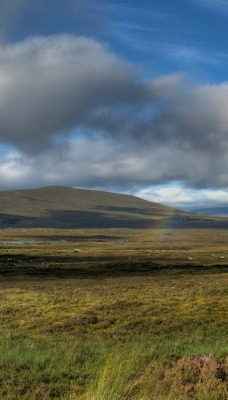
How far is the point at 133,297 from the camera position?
32.2 metres

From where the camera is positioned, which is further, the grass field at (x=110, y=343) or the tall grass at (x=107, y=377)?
the grass field at (x=110, y=343)

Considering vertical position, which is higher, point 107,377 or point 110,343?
point 107,377

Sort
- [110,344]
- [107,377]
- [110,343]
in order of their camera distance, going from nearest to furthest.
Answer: [107,377]
[110,344]
[110,343]

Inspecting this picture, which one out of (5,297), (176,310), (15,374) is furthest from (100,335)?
(5,297)

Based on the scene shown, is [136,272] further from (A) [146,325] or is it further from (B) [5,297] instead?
(A) [146,325]

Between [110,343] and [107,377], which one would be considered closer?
[107,377]

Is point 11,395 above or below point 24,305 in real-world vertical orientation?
above

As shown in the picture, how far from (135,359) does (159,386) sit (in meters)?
2.31

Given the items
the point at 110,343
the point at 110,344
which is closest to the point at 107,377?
the point at 110,344

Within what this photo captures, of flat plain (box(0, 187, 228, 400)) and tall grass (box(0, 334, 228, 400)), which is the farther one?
flat plain (box(0, 187, 228, 400))

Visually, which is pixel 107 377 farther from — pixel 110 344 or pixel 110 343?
pixel 110 343

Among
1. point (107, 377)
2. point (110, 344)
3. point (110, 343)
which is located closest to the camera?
point (107, 377)

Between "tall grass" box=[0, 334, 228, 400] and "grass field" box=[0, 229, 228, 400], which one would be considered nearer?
"tall grass" box=[0, 334, 228, 400]

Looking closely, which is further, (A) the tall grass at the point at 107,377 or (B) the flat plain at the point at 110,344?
(B) the flat plain at the point at 110,344
